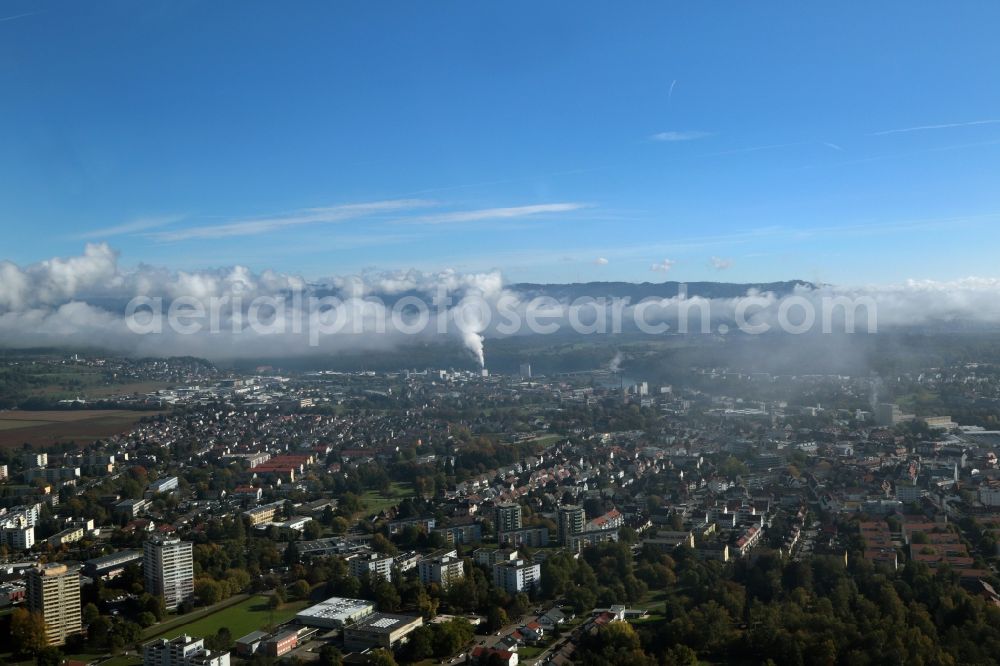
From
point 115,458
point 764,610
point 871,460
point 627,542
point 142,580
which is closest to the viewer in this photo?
point 764,610

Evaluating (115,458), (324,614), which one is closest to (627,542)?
(324,614)

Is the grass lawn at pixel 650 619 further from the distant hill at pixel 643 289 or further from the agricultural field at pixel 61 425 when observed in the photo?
the distant hill at pixel 643 289

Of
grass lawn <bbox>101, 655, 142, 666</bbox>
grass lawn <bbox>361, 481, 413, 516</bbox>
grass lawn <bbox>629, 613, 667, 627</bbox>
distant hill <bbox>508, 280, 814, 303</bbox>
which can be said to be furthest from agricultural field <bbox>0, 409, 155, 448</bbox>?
distant hill <bbox>508, 280, 814, 303</bbox>

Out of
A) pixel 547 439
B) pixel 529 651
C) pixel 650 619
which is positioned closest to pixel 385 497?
pixel 547 439

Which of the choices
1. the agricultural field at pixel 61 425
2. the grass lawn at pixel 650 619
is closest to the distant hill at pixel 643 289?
the agricultural field at pixel 61 425

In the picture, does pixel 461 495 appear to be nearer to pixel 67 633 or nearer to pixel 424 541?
pixel 424 541
